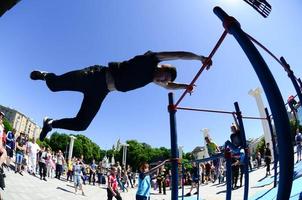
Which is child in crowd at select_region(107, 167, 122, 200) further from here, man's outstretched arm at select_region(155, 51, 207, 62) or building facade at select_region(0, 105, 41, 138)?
building facade at select_region(0, 105, 41, 138)

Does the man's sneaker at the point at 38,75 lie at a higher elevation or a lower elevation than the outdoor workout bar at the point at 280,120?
higher

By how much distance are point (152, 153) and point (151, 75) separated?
88.8 metres

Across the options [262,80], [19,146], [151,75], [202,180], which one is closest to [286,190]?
[262,80]

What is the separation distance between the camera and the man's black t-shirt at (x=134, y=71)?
13.5 feet

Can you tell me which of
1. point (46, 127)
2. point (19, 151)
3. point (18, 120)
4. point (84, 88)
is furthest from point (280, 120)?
point (18, 120)

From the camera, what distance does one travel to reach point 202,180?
1778cm

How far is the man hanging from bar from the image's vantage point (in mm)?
4113

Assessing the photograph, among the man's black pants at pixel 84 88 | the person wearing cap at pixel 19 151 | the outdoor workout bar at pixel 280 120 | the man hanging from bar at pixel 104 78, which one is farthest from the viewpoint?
the person wearing cap at pixel 19 151

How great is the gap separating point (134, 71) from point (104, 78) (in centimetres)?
46

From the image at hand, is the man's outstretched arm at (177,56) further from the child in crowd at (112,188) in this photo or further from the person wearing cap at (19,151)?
the person wearing cap at (19,151)

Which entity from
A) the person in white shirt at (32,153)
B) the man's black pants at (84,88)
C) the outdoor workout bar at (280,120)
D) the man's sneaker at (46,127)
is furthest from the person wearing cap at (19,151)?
Result: the outdoor workout bar at (280,120)

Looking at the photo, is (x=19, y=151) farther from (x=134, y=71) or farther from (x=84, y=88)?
(x=134, y=71)

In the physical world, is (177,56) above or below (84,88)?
above

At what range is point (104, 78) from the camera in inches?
171
